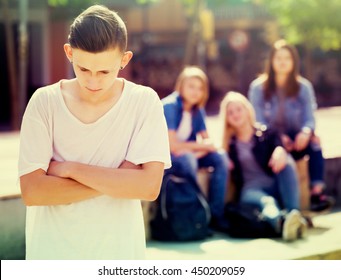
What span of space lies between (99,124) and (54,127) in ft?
0.43

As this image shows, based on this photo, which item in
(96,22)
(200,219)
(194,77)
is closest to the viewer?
(96,22)

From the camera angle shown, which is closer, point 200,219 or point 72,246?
point 72,246

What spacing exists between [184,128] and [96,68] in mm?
3278

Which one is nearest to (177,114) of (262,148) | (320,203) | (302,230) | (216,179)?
(216,179)

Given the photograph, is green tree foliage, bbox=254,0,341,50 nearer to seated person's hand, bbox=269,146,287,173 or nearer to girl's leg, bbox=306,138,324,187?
girl's leg, bbox=306,138,324,187

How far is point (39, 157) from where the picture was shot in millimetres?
2084

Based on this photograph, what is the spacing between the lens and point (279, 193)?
537 centimetres

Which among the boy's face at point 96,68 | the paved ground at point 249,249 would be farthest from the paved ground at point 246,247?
the boy's face at point 96,68

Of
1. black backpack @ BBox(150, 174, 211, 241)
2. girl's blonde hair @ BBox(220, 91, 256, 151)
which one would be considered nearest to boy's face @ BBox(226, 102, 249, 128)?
girl's blonde hair @ BBox(220, 91, 256, 151)

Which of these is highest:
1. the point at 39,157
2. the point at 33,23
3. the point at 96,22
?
the point at 33,23

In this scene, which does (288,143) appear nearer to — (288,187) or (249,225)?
(288,187)
